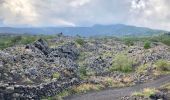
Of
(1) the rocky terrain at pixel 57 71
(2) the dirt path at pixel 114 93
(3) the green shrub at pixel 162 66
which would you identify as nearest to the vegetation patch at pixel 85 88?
(1) the rocky terrain at pixel 57 71

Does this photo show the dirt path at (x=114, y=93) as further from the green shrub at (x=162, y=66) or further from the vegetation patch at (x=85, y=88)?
the green shrub at (x=162, y=66)

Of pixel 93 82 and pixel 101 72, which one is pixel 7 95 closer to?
pixel 93 82

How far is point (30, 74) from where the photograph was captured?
2958 inches

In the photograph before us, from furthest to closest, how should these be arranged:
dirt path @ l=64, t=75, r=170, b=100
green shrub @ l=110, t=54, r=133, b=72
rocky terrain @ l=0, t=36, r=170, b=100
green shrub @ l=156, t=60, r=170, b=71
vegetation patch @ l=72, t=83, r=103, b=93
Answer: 1. green shrub @ l=110, t=54, r=133, b=72
2. green shrub @ l=156, t=60, r=170, b=71
3. vegetation patch @ l=72, t=83, r=103, b=93
4. dirt path @ l=64, t=75, r=170, b=100
5. rocky terrain @ l=0, t=36, r=170, b=100

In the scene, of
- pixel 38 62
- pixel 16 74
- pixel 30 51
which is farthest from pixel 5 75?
pixel 30 51

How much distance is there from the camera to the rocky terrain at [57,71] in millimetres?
67688

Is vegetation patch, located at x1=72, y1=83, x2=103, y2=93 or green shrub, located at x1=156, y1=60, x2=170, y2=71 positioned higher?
green shrub, located at x1=156, y1=60, x2=170, y2=71

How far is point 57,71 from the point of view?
275ft

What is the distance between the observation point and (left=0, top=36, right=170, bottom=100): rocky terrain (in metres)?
67.7

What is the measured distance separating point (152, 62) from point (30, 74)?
4331cm

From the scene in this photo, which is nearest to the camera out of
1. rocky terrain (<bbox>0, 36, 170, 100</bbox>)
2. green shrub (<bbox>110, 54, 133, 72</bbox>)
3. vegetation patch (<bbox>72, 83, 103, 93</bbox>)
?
rocky terrain (<bbox>0, 36, 170, 100</bbox>)

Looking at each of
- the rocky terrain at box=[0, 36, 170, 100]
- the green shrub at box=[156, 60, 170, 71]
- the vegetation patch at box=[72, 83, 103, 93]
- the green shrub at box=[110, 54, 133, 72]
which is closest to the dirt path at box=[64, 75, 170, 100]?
the vegetation patch at box=[72, 83, 103, 93]

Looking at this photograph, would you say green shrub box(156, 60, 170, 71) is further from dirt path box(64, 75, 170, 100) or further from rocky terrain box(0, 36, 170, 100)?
dirt path box(64, 75, 170, 100)

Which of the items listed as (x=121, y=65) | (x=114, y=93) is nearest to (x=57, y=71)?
(x=114, y=93)
